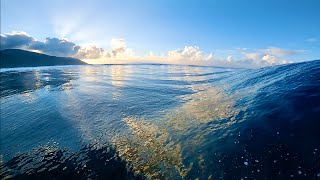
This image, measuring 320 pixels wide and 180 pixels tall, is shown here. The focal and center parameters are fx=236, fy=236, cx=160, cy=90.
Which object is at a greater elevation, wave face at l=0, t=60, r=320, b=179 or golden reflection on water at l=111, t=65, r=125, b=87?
wave face at l=0, t=60, r=320, b=179

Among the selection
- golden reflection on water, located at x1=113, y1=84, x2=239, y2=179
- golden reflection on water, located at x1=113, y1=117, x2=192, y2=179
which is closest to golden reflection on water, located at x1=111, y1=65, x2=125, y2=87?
golden reflection on water, located at x1=113, y1=84, x2=239, y2=179

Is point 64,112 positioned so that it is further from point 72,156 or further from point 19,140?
point 72,156

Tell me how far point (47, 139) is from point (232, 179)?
32.2 ft

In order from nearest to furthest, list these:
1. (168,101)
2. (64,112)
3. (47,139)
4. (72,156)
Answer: (72,156), (47,139), (64,112), (168,101)

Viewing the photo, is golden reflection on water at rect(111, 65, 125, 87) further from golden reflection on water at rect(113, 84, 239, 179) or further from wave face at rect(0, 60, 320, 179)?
golden reflection on water at rect(113, 84, 239, 179)

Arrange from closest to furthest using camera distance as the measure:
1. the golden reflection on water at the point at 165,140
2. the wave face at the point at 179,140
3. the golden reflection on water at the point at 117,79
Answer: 1. the wave face at the point at 179,140
2. the golden reflection on water at the point at 165,140
3. the golden reflection on water at the point at 117,79

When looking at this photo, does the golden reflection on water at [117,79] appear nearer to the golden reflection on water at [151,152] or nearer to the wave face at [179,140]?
the wave face at [179,140]

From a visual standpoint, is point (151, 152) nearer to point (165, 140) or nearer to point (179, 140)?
point (165, 140)

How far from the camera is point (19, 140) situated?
12875mm

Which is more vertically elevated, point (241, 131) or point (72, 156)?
point (241, 131)

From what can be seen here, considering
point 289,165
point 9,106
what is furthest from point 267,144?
point 9,106

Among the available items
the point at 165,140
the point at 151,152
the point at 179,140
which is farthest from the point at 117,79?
the point at 151,152

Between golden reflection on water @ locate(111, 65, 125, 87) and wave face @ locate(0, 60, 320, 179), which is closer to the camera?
wave face @ locate(0, 60, 320, 179)

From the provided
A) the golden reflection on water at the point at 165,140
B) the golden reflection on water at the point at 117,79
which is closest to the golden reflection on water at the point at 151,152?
the golden reflection on water at the point at 165,140
